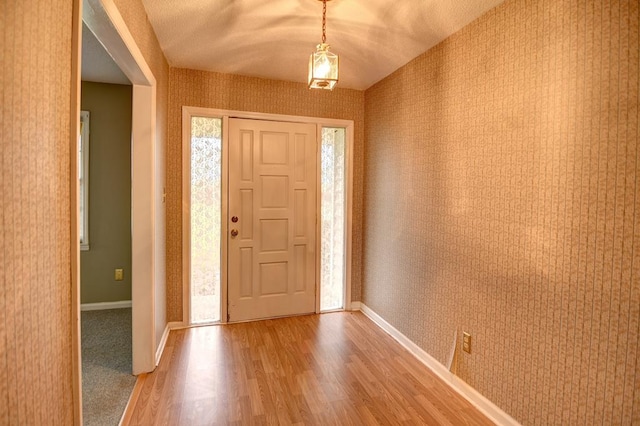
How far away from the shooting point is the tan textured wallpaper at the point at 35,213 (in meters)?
0.74

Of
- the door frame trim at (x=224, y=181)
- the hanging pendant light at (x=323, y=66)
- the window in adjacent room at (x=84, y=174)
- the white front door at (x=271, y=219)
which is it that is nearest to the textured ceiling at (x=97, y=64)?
the window in adjacent room at (x=84, y=174)

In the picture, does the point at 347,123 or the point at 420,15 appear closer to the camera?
the point at 420,15

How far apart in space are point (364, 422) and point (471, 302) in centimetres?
96

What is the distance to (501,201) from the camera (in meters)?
1.88

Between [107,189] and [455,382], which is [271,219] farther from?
[455,382]

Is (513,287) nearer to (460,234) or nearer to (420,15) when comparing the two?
(460,234)

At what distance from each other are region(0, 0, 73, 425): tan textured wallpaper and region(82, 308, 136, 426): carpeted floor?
0.99 m

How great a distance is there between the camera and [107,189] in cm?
341

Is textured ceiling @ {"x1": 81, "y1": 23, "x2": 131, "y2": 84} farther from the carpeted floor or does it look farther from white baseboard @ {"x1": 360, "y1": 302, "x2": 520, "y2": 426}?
white baseboard @ {"x1": 360, "y1": 302, "x2": 520, "y2": 426}

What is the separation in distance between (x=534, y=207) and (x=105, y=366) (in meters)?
2.90

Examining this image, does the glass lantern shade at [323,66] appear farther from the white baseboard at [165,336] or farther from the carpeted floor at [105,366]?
the white baseboard at [165,336]

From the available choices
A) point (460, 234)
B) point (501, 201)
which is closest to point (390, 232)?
point (460, 234)

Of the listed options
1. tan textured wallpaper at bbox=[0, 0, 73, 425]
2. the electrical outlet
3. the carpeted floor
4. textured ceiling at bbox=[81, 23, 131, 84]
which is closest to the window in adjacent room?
textured ceiling at bbox=[81, 23, 131, 84]

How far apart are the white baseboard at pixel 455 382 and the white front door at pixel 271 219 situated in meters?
0.94
